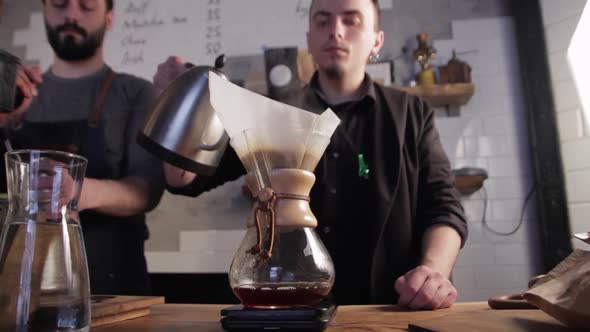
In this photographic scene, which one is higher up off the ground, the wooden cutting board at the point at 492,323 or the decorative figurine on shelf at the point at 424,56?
the decorative figurine on shelf at the point at 424,56

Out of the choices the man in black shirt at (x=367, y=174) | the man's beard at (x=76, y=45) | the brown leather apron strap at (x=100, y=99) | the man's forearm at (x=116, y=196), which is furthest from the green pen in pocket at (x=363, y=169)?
the man's beard at (x=76, y=45)

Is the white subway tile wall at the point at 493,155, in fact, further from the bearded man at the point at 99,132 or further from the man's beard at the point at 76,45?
the man's beard at the point at 76,45

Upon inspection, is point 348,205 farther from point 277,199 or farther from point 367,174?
point 277,199

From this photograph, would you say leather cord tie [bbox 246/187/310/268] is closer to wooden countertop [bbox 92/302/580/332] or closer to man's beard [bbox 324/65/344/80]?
wooden countertop [bbox 92/302/580/332]

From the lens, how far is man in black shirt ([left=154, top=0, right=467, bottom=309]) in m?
1.15

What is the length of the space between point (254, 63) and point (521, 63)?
1.11 meters

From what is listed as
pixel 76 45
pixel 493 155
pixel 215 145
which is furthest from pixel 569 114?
pixel 76 45

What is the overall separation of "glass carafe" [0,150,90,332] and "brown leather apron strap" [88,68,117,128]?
55.9 inches

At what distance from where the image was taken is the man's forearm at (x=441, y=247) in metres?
0.97

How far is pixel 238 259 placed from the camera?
484mm

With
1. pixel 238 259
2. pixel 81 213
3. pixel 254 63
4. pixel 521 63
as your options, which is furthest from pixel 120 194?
pixel 521 63

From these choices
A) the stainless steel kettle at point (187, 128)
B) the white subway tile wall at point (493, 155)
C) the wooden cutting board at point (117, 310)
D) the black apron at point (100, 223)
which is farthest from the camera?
the white subway tile wall at point (493, 155)

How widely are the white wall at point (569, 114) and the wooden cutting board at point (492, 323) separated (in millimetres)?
1359

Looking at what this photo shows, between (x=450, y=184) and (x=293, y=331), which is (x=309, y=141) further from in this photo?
(x=450, y=184)
